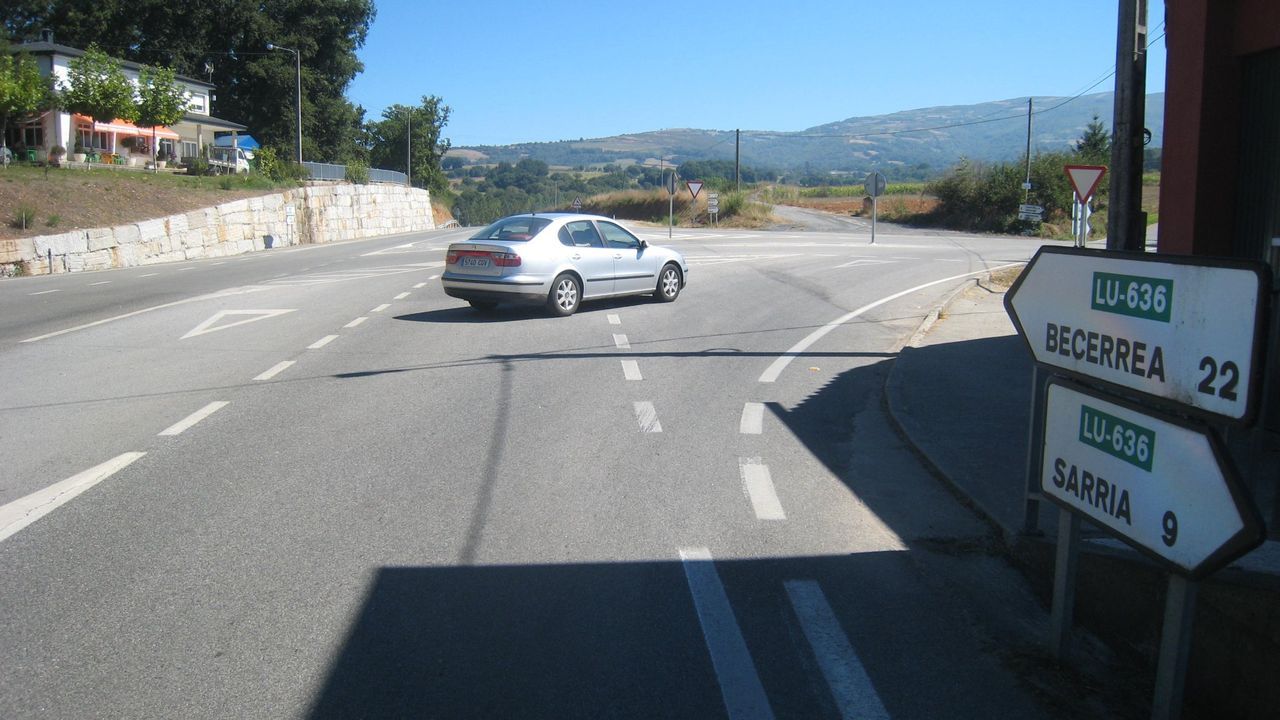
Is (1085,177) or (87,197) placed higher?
(87,197)

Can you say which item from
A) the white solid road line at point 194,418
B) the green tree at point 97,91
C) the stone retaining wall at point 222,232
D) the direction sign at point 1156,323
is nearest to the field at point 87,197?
the stone retaining wall at point 222,232

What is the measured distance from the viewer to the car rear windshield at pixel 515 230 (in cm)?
1503

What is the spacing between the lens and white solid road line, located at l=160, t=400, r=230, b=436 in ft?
26.3

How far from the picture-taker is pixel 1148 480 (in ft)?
11.8

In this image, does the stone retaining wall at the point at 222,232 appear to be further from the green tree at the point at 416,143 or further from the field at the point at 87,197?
the green tree at the point at 416,143

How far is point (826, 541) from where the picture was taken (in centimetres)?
573

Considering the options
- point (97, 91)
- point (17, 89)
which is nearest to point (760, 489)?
point (17, 89)

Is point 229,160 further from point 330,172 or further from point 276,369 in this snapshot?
point 276,369

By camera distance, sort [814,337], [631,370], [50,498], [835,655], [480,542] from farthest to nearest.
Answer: [814,337] → [631,370] → [50,498] → [480,542] → [835,655]

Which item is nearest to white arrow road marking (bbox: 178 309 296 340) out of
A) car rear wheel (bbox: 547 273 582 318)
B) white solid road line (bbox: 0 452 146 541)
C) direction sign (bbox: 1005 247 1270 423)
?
car rear wheel (bbox: 547 273 582 318)

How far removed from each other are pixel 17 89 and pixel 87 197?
9.55 m

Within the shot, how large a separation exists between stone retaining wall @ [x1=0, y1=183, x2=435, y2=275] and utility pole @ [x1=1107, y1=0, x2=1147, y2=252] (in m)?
26.0

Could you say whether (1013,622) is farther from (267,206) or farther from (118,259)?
(267,206)

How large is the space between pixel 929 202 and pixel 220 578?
218 feet
